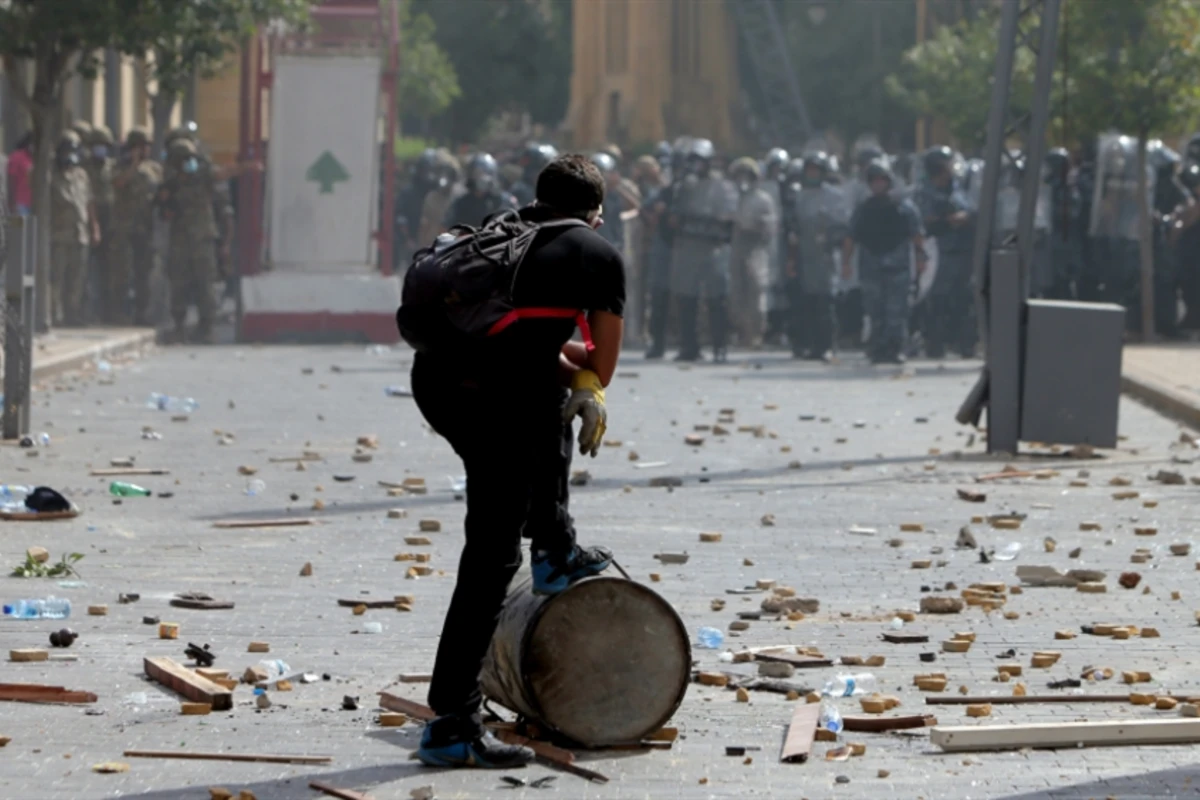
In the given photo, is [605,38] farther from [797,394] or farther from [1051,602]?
[1051,602]

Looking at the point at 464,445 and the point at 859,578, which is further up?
the point at 464,445

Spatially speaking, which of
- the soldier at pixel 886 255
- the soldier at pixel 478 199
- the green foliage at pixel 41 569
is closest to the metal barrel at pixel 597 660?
the green foliage at pixel 41 569

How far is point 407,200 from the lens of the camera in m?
32.7

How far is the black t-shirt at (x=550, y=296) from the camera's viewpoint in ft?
19.3

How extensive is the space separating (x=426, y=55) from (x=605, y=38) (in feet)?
95.8

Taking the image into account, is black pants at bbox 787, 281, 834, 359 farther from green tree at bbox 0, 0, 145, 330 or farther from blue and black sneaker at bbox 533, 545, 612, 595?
blue and black sneaker at bbox 533, 545, 612, 595

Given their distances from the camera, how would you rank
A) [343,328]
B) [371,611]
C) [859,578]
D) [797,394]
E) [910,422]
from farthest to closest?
[343,328], [797,394], [910,422], [859,578], [371,611]

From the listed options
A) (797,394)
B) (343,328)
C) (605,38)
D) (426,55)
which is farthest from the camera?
(426,55)

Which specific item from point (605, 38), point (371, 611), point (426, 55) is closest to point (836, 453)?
point (371, 611)

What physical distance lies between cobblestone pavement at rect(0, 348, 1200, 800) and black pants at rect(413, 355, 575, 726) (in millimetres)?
272

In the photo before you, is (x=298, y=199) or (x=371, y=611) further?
(x=298, y=199)

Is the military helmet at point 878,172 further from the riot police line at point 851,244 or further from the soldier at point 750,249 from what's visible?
the soldier at point 750,249

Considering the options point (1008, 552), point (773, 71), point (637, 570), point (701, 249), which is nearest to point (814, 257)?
point (701, 249)

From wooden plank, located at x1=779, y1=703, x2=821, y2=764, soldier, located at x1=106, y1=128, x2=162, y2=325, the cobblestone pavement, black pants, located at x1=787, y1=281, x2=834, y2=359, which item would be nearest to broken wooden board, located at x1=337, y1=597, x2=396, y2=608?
the cobblestone pavement
